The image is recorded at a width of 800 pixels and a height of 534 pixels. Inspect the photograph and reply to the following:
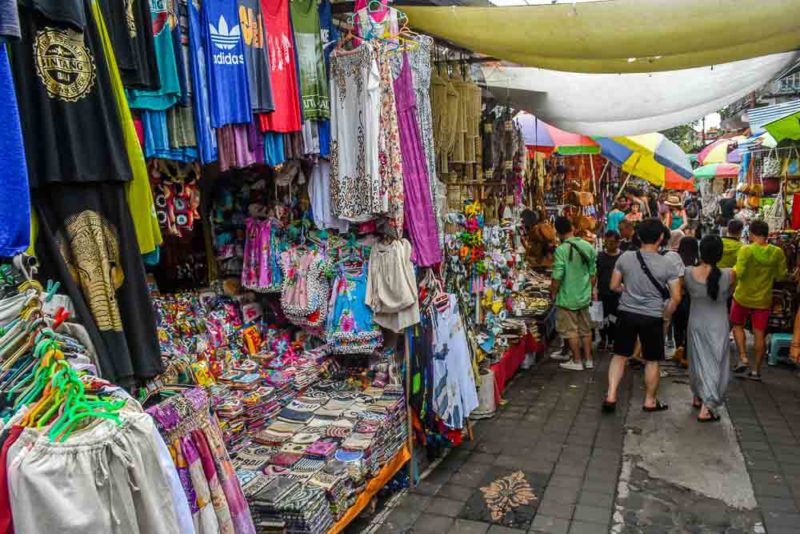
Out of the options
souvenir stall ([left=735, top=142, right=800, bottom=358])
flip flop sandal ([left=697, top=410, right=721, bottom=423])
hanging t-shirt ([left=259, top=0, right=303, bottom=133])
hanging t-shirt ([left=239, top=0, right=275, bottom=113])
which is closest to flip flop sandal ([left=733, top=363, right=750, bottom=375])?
souvenir stall ([left=735, top=142, right=800, bottom=358])

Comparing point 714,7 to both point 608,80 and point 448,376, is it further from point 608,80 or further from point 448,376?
point 448,376

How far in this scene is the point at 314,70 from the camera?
3646mm

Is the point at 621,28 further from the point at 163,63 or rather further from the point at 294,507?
the point at 294,507

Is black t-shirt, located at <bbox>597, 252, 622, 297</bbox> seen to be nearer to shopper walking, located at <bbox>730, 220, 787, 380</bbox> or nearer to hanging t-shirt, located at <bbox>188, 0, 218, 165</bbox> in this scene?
shopper walking, located at <bbox>730, 220, 787, 380</bbox>

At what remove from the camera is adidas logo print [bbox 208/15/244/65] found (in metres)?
3.00

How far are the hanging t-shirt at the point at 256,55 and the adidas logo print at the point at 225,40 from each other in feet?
0.15

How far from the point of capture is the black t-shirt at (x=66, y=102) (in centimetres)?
197

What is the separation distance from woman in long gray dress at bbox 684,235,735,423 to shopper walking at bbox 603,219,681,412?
180 mm

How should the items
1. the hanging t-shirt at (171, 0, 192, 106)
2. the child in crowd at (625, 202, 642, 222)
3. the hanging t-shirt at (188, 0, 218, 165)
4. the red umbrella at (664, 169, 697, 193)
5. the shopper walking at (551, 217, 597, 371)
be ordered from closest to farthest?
the hanging t-shirt at (171, 0, 192, 106) → the hanging t-shirt at (188, 0, 218, 165) → the shopper walking at (551, 217, 597, 371) → the child in crowd at (625, 202, 642, 222) → the red umbrella at (664, 169, 697, 193)

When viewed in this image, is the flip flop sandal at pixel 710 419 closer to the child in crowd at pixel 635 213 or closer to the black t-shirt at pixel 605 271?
the black t-shirt at pixel 605 271

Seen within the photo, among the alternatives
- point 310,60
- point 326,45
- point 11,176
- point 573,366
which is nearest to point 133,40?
point 11,176

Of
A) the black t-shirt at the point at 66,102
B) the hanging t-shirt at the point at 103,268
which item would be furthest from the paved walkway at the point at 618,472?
the black t-shirt at the point at 66,102

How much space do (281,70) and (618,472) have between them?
11.6ft

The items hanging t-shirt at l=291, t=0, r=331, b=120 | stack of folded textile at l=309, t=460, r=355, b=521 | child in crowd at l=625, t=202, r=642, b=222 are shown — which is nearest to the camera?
stack of folded textile at l=309, t=460, r=355, b=521
